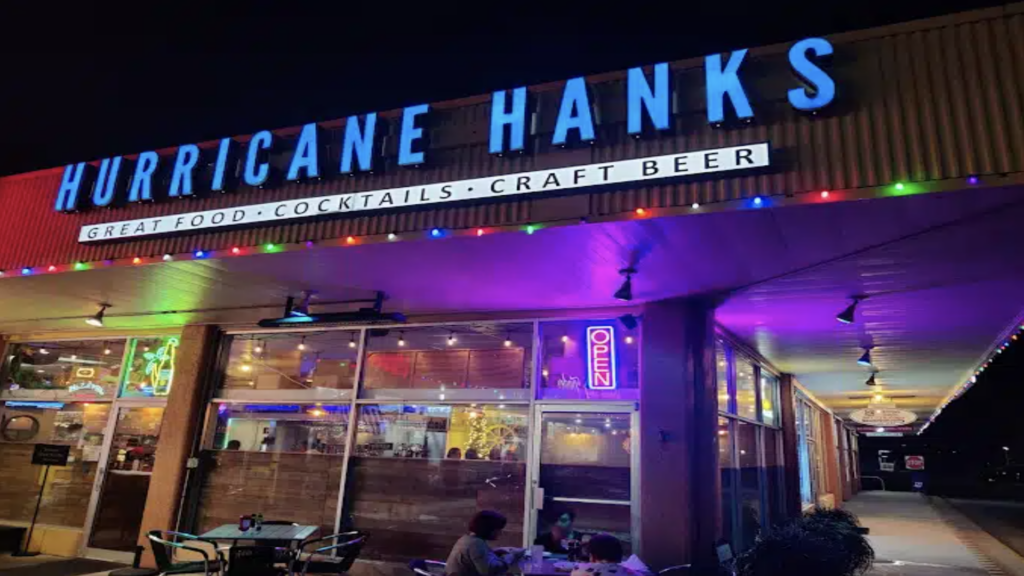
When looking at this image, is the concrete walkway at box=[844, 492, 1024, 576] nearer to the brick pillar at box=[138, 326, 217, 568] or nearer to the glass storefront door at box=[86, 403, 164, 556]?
the brick pillar at box=[138, 326, 217, 568]

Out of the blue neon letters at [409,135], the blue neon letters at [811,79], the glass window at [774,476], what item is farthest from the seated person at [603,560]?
the glass window at [774,476]

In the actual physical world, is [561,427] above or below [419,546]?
above

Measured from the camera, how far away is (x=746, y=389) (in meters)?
10.9

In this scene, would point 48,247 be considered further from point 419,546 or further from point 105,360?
point 419,546

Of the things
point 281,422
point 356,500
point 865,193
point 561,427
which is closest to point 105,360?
point 281,422

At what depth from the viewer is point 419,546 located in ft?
26.7

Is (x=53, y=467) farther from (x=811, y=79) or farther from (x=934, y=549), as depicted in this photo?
(x=934, y=549)

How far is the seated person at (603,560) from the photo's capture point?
4902 mm

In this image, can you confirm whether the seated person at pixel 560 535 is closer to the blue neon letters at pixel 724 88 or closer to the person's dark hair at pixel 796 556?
the person's dark hair at pixel 796 556

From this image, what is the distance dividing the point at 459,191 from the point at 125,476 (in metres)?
8.49

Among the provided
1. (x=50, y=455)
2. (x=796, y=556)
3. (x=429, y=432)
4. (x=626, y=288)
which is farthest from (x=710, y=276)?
(x=50, y=455)

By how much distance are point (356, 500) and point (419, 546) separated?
1134 mm

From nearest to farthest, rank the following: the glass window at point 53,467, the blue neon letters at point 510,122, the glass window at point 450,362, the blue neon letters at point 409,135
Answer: the blue neon letters at point 510,122 → the blue neon letters at point 409,135 → the glass window at point 450,362 → the glass window at point 53,467

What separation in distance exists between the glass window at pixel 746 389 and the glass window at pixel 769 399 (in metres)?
0.71
